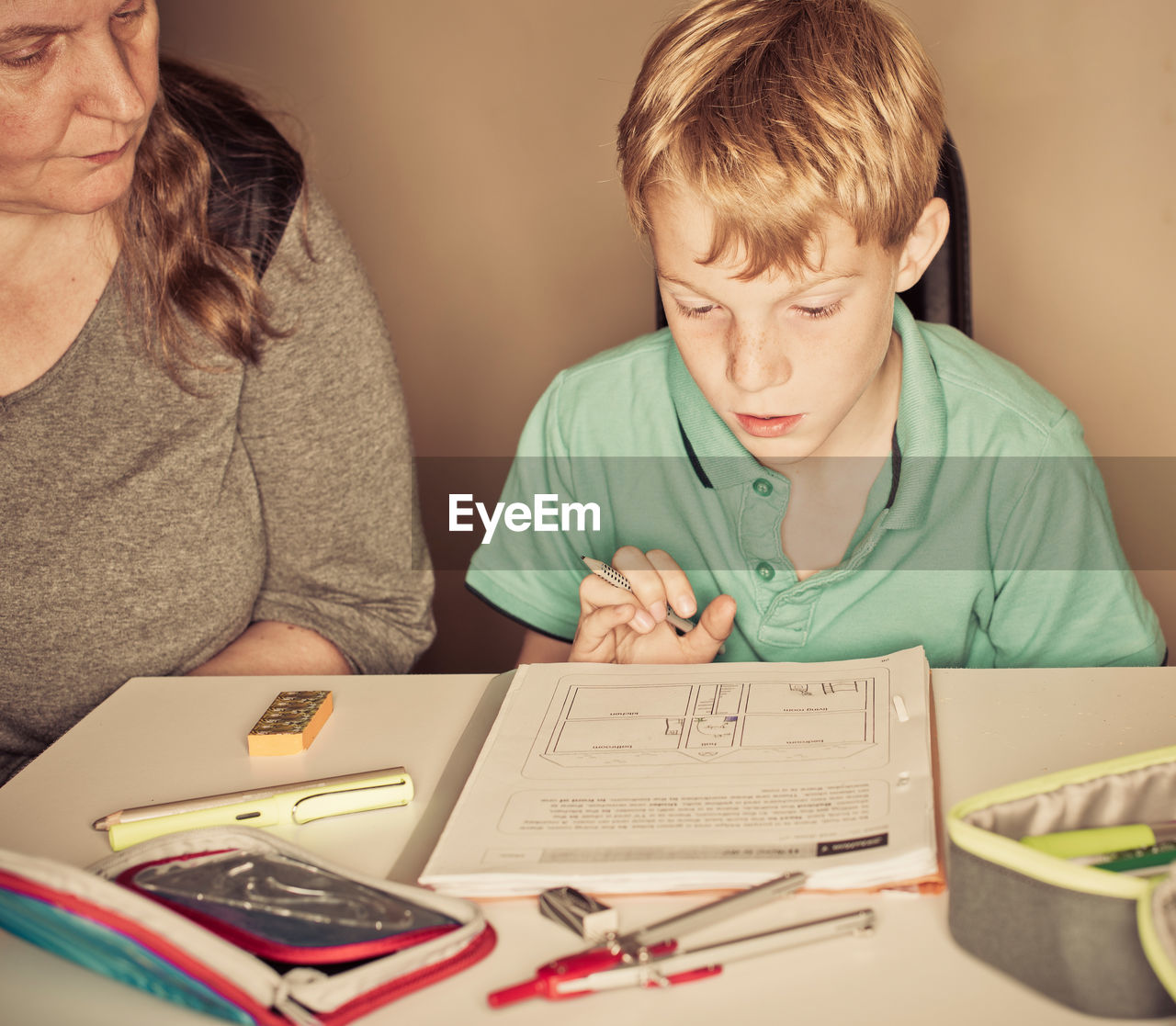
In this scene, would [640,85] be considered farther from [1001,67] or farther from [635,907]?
[1001,67]

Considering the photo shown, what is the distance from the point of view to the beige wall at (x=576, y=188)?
1601 millimetres

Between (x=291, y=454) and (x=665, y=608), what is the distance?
46 centimetres

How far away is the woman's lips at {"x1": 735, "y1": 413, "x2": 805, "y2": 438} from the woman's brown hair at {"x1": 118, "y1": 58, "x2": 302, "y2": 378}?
50 centimetres

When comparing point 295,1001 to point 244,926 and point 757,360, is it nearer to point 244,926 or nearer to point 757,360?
point 244,926

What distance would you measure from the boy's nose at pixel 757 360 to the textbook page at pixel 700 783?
0.76 feet

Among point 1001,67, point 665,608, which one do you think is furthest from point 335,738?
point 1001,67

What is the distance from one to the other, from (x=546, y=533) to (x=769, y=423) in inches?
12.5

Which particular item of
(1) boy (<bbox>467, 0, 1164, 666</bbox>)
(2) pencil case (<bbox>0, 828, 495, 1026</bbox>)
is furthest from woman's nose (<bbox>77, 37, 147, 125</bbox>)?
(2) pencil case (<bbox>0, 828, 495, 1026</bbox>)

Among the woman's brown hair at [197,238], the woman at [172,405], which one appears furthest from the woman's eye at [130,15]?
the woman's brown hair at [197,238]

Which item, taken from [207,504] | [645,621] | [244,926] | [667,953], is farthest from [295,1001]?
[207,504]

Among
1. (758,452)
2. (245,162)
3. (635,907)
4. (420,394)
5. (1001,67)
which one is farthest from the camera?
(420,394)

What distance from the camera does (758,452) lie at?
107 cm

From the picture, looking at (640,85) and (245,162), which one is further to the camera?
(245,162)

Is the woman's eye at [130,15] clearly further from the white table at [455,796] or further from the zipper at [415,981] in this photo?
the zipper at [415,981]
